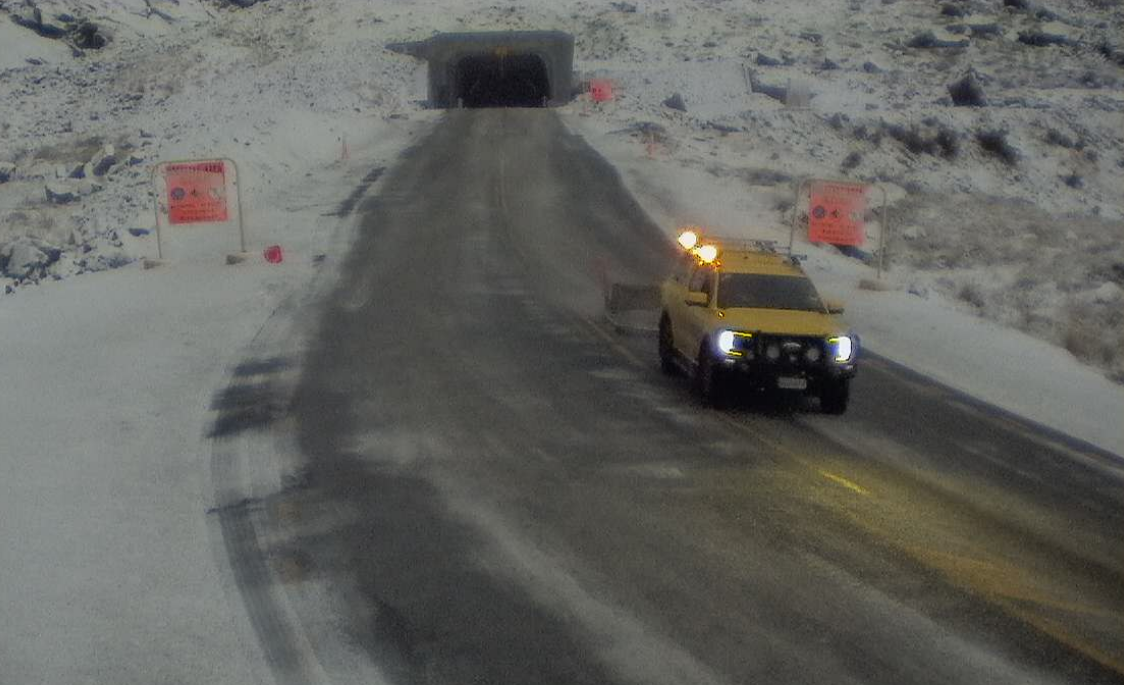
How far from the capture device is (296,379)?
1475cm

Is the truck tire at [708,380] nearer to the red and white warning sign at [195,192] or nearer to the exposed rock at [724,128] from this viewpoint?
the red and white warning sign at [195,192]

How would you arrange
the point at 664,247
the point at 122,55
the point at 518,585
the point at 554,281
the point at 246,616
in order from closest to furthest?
the point at 246,616 < the point at 518,585 < the point at 554,281 < the point at 664,247 < the point at 122,55

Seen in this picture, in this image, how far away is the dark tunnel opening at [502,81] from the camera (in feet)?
196

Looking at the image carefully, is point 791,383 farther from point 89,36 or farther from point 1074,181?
point 89,36

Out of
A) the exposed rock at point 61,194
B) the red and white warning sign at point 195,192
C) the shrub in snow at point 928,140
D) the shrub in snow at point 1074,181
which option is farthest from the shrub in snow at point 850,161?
the red and white warning sign at point 195,192

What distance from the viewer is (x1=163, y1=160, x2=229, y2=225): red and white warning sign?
71.2 ft

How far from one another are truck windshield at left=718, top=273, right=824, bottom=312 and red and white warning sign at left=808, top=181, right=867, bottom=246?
7483 mm

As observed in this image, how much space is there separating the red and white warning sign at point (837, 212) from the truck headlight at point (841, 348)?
8.84m

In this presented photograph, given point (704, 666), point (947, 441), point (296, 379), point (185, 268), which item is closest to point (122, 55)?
point (185, 268)

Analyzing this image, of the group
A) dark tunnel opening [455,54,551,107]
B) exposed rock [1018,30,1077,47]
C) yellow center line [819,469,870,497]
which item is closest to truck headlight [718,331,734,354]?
yellow center line [819,469,870,497]

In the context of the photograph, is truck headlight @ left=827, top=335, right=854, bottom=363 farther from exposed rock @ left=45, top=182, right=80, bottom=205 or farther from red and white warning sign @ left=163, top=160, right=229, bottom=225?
exposed rock @ left=45, top=182, right=80, bottom=205

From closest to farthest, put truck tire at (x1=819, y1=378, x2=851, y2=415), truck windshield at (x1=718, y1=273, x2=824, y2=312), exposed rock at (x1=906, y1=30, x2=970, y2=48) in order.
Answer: truck tire at (x1=819, y1=378, x2=851, y2=415) < truck windshield at (x1=718, y1=273, x2=824, y2=312) < exposed rock at (x1=906, y1=30, x2=970, y2=48)

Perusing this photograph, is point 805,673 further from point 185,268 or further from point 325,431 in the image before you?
point 185,268

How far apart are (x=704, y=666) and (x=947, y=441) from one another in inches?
266
